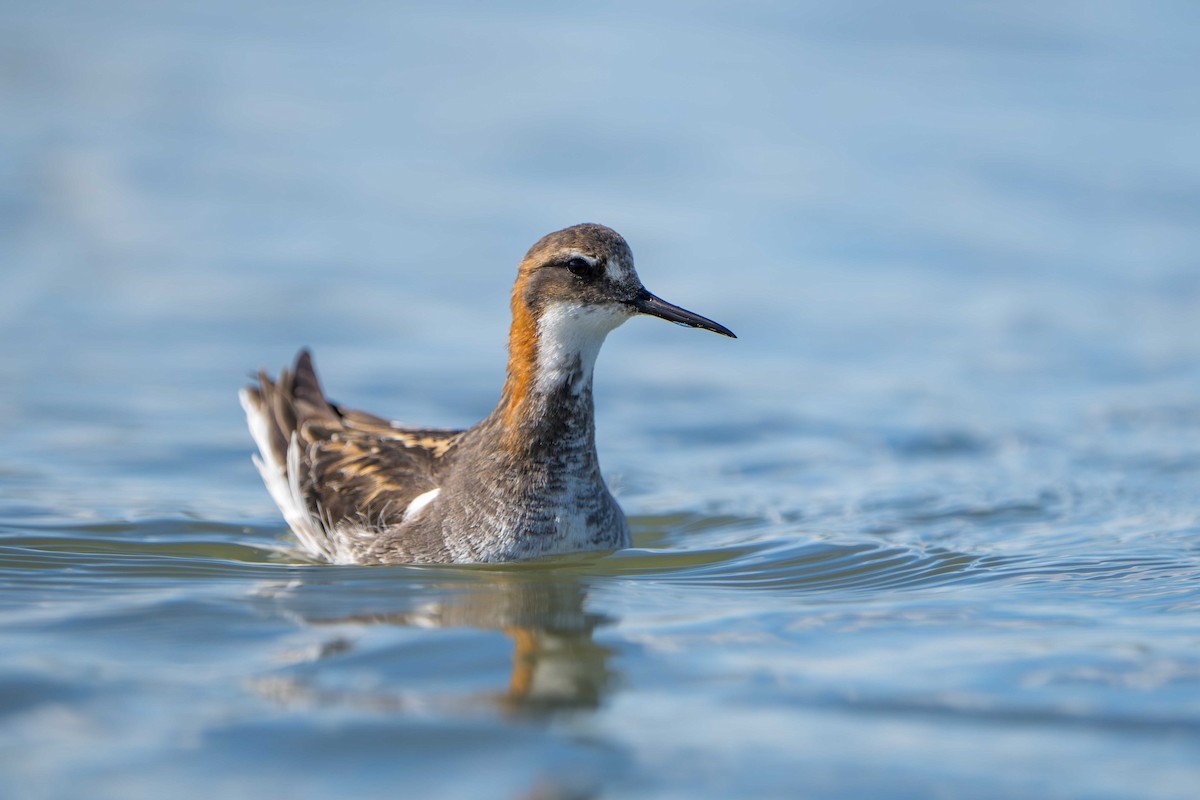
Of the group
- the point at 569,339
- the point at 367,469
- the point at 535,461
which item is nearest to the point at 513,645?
the point at 535,461

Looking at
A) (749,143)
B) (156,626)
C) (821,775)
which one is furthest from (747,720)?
(749,143)

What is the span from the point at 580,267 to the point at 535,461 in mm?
903

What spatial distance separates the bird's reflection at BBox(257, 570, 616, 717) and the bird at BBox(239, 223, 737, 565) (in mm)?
300

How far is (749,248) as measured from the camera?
44.8 ft

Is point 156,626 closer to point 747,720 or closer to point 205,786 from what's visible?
point 205,786

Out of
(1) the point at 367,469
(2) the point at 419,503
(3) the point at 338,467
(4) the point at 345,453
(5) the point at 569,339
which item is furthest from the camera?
(4) the point at 345,453

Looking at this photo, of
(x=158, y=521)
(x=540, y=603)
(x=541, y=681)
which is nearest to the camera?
Result: (x=541, y=681)

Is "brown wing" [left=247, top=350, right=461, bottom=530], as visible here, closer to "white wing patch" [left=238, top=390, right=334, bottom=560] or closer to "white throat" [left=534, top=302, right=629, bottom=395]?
"white wing patch" [left=238, top=390, right=334, bottom=560]

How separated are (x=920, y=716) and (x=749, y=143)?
37.2ft

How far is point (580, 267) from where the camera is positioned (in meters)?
7.52

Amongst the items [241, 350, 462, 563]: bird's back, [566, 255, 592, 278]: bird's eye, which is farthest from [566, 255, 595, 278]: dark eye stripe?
[241, 350, 462, 563]: bird's back

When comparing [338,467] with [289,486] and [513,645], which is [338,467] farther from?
[513,645]

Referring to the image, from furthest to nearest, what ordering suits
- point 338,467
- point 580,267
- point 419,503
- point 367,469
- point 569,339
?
point 338,467 < point 367,469 < point 419,503 < point 569,339 < point 580,267

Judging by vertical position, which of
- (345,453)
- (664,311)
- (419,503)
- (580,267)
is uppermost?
(580,267)
